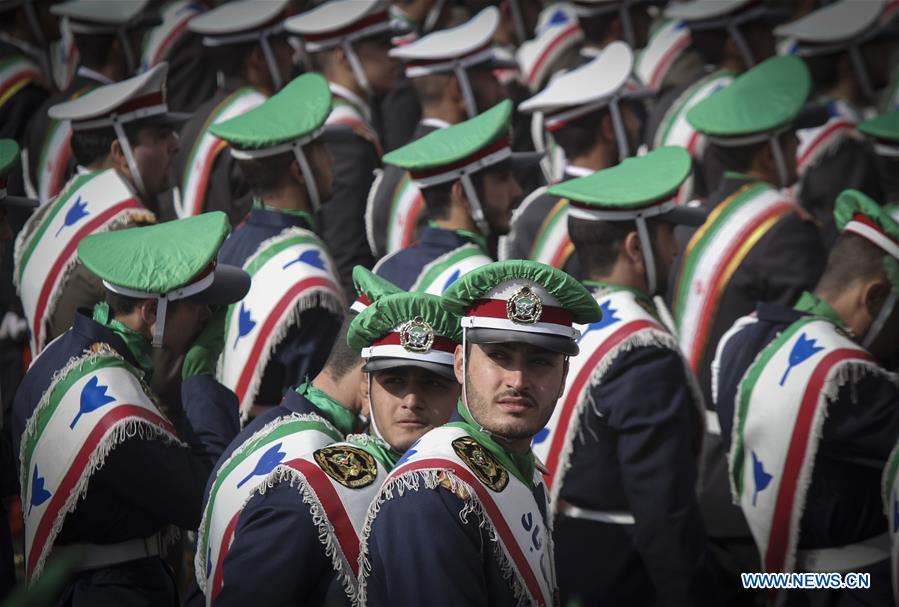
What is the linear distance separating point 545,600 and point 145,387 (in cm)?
177

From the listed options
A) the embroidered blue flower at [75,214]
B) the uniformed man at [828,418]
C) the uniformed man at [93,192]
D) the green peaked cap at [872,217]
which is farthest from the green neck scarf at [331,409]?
the green peaked cap at [872,217]

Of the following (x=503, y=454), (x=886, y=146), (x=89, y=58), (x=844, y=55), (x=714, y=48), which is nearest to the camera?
(x=503, y=454)

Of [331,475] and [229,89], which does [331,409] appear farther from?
[229,89]

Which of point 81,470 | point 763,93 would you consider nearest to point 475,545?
point 81,470

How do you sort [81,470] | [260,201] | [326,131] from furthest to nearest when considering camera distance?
[326,131] < [260,201] < [81,470]

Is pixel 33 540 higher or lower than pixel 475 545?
lower

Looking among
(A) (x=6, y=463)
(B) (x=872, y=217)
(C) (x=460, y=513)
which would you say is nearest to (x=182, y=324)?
(A) (x=6, y=463)

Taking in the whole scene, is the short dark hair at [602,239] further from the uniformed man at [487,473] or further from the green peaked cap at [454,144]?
the uniformed man at [487,473]

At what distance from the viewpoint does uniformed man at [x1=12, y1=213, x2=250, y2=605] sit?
4.94 meters

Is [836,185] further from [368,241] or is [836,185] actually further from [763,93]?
[368,241]

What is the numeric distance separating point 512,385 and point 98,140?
11.9 feet

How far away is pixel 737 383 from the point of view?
6.07 meters

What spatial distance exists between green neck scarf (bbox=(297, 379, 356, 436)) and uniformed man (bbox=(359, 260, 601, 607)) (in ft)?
2.63

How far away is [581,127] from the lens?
807 cm
